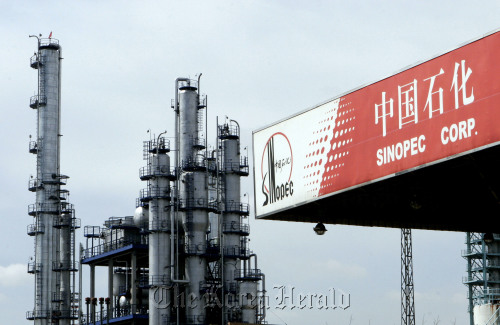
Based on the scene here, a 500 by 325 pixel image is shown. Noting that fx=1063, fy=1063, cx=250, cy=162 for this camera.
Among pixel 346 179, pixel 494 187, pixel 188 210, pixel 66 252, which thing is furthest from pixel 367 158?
pixel 66 252

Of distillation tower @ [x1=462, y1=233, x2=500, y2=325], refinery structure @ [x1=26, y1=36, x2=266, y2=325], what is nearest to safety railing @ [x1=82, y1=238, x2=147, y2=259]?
refinery structure @ [x1=26, y1=36, x2=266, y2=325]

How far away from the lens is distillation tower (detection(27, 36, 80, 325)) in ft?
262

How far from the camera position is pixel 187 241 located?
70.1m

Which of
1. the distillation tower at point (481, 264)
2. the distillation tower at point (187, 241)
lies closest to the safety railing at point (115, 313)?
the distillation tower at point (187, 241)

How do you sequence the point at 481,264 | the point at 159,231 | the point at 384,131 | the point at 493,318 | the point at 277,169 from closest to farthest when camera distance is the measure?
1. the point at 384,131
2. the point at 277,169
3. the point at 493,318
4. the point at 159,231
5. the point at 481,264

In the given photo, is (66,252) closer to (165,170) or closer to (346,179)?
(165,170)

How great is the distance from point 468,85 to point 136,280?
54830 mm

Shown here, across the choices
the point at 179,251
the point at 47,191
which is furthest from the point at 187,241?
the point at 47,191

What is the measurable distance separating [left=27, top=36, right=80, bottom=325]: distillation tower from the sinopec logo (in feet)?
181

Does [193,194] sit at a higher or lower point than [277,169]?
higher

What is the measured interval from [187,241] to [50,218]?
49.8ft

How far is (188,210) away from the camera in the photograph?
69.1 m

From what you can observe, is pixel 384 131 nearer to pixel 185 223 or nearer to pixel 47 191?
pixel 185 223

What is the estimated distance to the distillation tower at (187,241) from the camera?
67.5m
